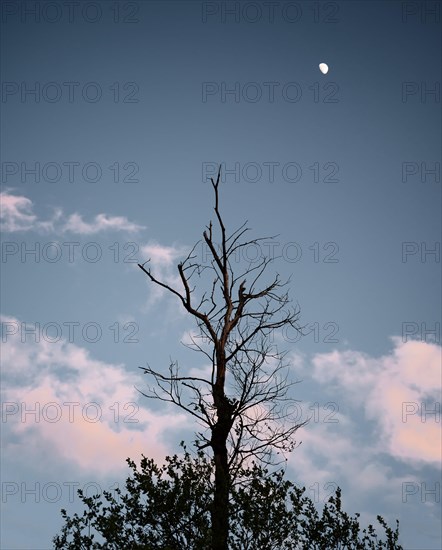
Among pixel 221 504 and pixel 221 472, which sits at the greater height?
pixel 221 472

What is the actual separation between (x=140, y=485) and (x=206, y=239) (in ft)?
17.0

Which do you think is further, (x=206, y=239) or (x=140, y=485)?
(x=206, y=239)

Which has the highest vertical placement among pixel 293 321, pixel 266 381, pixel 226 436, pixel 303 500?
pixel 293 321

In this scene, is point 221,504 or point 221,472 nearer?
point 221,504

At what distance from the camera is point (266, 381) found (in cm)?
1344

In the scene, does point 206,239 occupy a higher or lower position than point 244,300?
higher

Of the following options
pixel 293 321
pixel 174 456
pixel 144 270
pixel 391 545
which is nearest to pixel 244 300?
pixel 293 321

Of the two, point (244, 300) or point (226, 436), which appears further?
point (244, 300)

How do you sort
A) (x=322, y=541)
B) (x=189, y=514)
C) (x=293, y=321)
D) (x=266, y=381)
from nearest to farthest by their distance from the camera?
(x=189, y=514)
(x=322, y=541)
(x=266, y=381)
(x=293, y=321)

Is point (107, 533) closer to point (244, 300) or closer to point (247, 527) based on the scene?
point (247, 527)

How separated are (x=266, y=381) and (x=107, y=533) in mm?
4214

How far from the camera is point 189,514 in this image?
1158cm

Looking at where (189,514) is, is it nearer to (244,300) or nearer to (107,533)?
(107,533)

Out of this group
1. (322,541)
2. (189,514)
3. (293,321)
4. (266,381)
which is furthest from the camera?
(293,321)
